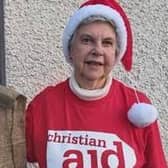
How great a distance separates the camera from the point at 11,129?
1.98m

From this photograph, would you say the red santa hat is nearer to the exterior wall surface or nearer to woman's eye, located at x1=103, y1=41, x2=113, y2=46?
woman's eye, located at x1=103, y1=41, x2=113, y2=46

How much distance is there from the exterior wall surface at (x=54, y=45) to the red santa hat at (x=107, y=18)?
1.83 feet

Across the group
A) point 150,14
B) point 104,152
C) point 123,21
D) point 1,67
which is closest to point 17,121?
point 104,152

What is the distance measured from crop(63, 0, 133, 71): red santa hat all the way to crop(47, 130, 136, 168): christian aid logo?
0.29 meters

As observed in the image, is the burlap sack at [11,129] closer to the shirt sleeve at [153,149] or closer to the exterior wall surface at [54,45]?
the shirt sleeve at [153,149]

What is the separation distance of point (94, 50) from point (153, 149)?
39cm

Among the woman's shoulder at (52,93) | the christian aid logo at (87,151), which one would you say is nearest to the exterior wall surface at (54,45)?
the woman's shoulder at (52,93)

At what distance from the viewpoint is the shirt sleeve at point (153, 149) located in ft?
6.67

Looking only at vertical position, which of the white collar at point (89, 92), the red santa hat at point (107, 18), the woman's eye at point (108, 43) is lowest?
the white collar at point (89, 92)

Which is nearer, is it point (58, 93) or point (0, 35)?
point (58, 93)

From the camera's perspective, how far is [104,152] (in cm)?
196

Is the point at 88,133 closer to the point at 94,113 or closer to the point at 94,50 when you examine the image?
the point at 94,113

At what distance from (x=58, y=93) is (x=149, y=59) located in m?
0.83

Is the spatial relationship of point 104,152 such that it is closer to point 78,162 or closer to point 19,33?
point 78,162
